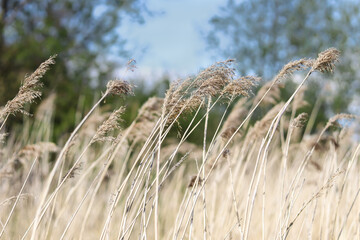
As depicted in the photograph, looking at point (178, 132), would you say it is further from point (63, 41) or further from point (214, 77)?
point (63, 41)

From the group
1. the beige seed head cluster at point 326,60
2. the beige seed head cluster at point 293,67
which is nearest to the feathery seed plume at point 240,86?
the beige seed head cluster at point 293,67

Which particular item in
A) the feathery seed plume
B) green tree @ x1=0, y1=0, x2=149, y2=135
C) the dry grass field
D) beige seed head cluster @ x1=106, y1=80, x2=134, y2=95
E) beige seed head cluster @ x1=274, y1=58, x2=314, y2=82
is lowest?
the dry grass field

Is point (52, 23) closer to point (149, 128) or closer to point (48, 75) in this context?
point (48, 75)

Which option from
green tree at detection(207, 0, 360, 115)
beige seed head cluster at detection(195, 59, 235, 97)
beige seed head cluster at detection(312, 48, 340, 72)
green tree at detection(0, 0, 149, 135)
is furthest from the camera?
green tree at detection(207, 0, 360, 115)

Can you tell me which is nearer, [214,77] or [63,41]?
[214,77]

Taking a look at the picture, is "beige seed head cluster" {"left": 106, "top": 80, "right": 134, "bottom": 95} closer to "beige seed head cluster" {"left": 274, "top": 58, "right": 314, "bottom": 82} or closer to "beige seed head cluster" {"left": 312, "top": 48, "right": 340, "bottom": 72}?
"beige seed head cluster" {"left": 274, "top": 58, "right": 314, "bottom": 82}

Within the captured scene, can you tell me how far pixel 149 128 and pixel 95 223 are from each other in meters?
1.72

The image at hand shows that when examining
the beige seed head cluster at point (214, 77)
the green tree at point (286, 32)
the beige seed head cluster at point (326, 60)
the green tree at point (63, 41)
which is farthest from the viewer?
the green tree at point (286, 32)

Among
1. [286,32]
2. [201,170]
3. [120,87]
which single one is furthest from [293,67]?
[286,32]

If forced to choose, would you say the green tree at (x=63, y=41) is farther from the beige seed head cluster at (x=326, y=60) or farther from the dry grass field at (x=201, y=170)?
the beige seed head cluster at (x=326, y=60)

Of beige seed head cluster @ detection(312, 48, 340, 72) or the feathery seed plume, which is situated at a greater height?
beige seed head cluster @ detection(312, 48, 340, 72)

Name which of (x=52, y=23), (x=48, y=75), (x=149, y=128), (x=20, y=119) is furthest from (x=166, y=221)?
(x=52, y=23)

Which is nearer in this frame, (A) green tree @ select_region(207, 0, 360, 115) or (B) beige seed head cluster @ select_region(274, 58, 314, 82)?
(B) beige seed head cluster @ select_region(274, 58, 314, 82)

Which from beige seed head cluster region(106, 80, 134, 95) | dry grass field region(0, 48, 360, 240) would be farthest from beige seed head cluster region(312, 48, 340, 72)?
beige seed head cluster region(106, 80, 134, 95)
